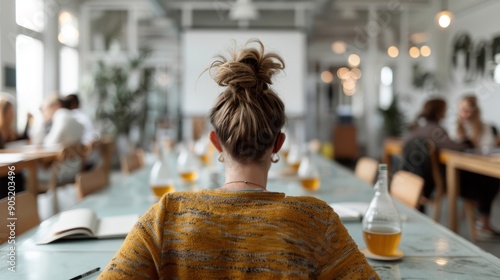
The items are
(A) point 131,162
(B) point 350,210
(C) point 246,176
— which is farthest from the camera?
(A) point 131,162

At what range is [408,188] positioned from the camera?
2127 mm

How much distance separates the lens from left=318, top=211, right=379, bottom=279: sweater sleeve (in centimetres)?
92

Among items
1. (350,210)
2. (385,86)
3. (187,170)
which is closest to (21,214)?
(187,170)

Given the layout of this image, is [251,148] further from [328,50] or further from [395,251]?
[328,50]

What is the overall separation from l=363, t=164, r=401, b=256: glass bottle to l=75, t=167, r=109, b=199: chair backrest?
4.39 feet

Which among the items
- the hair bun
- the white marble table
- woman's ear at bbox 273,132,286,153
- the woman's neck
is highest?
the hair bun

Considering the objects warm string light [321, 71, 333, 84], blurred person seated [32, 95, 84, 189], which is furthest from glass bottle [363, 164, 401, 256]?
warm string light [321, 71, 333, 84]

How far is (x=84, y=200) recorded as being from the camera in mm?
1960

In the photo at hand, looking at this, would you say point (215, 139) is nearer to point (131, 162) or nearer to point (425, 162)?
point (131, 162)

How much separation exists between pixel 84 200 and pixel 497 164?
2.53 meters

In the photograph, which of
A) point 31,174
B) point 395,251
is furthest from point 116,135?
point 395,251

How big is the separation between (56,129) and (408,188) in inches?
150

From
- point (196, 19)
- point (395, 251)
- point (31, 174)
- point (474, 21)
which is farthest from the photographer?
point (196, 19)

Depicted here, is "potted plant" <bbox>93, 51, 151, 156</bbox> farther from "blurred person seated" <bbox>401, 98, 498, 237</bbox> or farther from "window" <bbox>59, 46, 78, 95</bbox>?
"blurred person seated" <bbox>401, 98, 498, 237</bbox>
